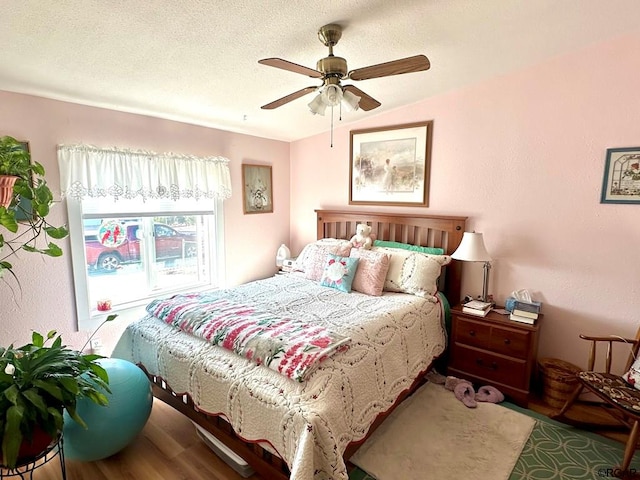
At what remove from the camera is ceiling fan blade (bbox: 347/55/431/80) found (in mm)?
1684

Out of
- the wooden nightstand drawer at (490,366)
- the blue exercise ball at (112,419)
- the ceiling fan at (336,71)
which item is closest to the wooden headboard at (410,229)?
the wooden nightstand drawer at (490,366)

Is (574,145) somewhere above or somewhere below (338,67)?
below

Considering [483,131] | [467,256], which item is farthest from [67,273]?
[483,131]

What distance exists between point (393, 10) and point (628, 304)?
2.53 meters

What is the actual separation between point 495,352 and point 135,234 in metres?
3.18

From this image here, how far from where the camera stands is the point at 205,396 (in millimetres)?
1857

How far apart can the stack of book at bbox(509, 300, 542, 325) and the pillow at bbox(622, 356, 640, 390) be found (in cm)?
57

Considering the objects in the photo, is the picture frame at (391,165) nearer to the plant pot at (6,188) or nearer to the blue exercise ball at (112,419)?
the blue exercise ball at (112,419)

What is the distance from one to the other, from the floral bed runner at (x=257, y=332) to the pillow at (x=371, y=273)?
873 mm

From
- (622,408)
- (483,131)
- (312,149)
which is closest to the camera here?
(622,408)

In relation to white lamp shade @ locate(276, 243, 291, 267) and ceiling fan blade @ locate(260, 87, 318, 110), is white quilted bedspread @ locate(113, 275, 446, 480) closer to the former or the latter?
white lamp shade @ locate(276, 243, 291, 267)

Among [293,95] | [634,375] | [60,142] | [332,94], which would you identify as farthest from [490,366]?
[60,142]

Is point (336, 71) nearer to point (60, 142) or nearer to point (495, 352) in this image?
point (60, 142)

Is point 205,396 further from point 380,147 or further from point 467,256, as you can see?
point 380,147
